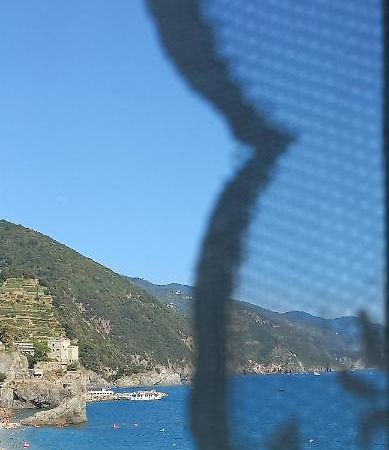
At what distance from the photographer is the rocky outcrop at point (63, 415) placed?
22562mm

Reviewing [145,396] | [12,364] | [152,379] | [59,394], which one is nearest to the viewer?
[59,394]

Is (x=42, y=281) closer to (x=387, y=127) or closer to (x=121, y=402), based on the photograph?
(x=121, y=402)

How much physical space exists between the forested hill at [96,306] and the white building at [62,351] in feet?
25.8

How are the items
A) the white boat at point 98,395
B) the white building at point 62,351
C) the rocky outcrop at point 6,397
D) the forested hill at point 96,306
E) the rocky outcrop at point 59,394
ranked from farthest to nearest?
the forested hill at point 96,306 < the white boat at point 98,395 < the white building at point 62,351 < the rocky outcrop at point 6,397 < the rocky outcrop at point 59,394

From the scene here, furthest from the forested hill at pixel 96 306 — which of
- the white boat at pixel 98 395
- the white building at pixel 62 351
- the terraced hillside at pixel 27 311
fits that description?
the white building at pixel 62 351

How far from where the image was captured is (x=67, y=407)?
949 inches

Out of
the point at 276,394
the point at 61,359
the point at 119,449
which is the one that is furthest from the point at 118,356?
the point at 276,394

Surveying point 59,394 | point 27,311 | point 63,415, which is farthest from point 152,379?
point 63,415

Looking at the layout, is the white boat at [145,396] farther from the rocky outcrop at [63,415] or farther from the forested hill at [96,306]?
the rocky outcrop at [63,415]

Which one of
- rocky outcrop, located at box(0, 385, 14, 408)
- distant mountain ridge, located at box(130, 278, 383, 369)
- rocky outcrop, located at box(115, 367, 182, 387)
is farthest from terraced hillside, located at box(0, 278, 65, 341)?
distant mountain ridge, located at box(130, 278, 383, 369)

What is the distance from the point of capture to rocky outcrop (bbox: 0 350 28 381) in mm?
27438

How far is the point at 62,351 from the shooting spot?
31922mm

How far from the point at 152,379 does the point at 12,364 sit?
2044cm

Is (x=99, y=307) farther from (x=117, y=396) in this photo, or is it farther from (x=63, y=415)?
(x=63, y=415)
